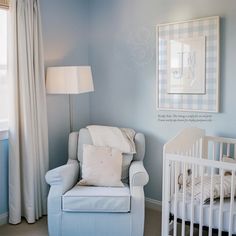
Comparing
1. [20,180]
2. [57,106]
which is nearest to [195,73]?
[57,106]

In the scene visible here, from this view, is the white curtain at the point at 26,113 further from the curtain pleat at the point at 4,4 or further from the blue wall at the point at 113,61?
the blue wall at the point at 113,61

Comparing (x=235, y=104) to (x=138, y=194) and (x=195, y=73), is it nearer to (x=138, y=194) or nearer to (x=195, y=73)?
(x=195, y=73)

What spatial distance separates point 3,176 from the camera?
3.11 metres

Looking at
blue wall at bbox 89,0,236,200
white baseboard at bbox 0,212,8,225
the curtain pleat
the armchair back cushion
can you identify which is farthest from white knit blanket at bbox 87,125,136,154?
the curtain pleat

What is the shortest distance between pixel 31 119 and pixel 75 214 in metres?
0.99

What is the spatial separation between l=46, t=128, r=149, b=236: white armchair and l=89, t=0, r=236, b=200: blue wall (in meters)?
0.78

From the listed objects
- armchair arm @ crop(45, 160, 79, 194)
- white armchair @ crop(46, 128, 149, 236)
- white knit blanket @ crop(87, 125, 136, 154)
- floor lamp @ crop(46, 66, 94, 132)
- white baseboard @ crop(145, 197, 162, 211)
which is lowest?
white baseboard @ crop(145, 197, 162, 211)

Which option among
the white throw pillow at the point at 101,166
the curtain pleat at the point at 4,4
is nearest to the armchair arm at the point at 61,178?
the white throw pillow at the point at 101,166

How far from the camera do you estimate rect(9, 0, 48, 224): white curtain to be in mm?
2982

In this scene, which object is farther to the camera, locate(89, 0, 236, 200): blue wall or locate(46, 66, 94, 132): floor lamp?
locate(46, 66, 94, 132): floor lamp

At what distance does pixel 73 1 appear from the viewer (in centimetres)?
364

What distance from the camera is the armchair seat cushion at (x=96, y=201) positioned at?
262cm

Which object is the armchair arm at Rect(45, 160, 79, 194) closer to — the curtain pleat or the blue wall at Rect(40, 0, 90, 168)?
the blue wall at Rect(40, 0, 90, 168)

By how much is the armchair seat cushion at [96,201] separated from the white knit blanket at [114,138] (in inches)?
21.8
